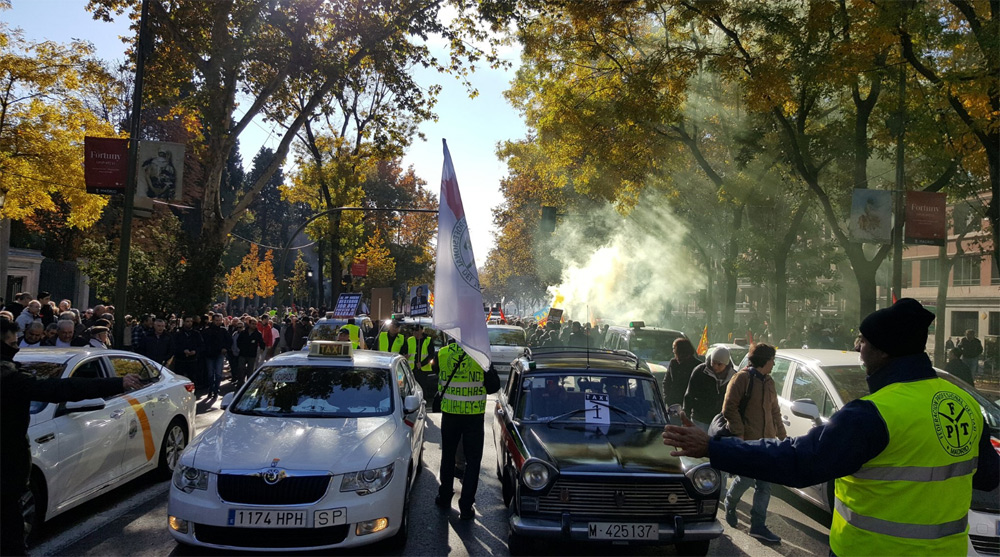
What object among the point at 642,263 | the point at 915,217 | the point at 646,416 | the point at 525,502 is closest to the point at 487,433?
the point at 646,416

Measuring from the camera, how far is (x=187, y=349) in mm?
14688

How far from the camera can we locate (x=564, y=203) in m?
33.7

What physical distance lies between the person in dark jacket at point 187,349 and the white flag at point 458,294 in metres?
9.84

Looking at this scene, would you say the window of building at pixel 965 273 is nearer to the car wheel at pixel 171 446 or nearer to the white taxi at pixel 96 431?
the car wheel at pixel 171 446

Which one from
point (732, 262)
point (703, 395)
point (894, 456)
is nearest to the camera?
point (894, 456)

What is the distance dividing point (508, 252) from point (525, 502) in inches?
1897

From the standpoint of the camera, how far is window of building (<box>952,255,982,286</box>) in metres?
40.8

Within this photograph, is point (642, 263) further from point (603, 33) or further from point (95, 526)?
point (95, 526)

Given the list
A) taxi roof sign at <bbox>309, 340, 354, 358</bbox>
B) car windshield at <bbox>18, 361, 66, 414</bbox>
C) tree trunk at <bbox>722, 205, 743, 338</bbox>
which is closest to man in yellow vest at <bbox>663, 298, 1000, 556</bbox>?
taxi roof sign at <bbox>309, 340, 354, 358</bbox>

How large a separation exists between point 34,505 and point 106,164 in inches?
399

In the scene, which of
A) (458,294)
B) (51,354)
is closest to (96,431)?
(51,354)

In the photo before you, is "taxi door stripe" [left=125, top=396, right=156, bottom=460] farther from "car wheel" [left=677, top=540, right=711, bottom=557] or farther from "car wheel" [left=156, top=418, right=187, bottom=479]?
"car wheel" [left=677, top=540, right=711, bottom=557]

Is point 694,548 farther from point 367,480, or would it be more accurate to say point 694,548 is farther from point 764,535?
point 367,480

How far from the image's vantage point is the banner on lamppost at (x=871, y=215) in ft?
48.8
